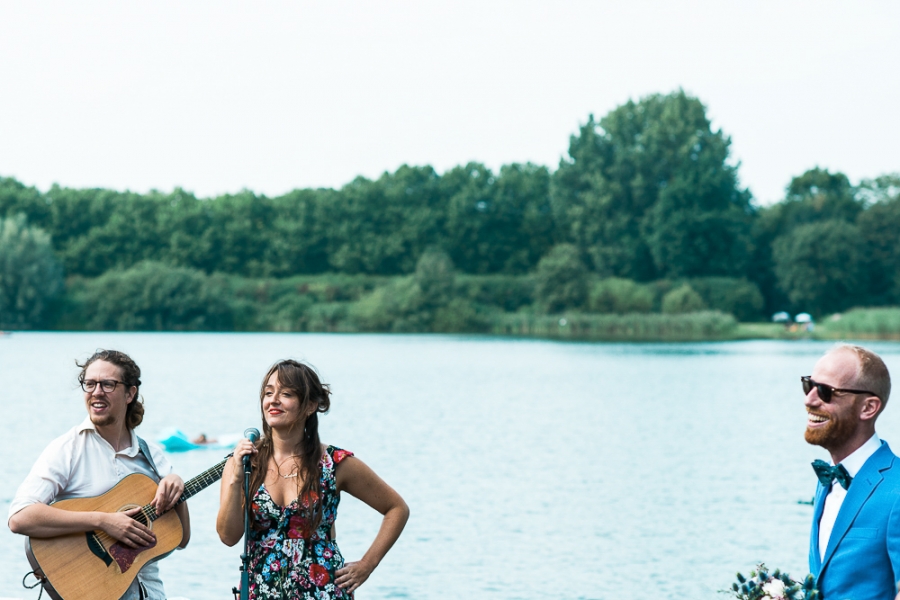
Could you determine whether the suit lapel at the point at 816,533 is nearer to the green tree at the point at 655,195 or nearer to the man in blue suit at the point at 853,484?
the man in blue suit at the point at 853,484

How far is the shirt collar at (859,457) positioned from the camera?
3.04m

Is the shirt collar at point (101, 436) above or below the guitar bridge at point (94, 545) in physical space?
above

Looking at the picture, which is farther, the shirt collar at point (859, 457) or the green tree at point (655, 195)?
the green tree at point (655, 195)

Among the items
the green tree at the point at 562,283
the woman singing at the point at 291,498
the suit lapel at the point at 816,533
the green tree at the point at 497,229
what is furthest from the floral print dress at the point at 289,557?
the green tree at the point at 497,229

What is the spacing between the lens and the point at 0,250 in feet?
229

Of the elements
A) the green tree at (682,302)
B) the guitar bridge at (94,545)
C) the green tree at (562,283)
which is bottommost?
the guitar bridge at (94,545)

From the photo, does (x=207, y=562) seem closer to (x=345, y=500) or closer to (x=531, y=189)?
(x=345, y=500)

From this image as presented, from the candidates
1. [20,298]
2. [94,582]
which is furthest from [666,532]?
[20,298]

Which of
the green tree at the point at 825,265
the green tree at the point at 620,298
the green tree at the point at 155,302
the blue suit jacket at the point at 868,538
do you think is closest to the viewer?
the blue suit jacket at the point at 868,538

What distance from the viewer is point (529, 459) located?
21.4 meters

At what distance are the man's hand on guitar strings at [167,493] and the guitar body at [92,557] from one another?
73mm

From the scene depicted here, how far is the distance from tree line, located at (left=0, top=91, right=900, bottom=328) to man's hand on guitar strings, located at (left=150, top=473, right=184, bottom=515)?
6790 centimetres

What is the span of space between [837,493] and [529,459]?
1849cm

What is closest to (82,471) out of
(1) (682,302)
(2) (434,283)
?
(1) (682,302)
